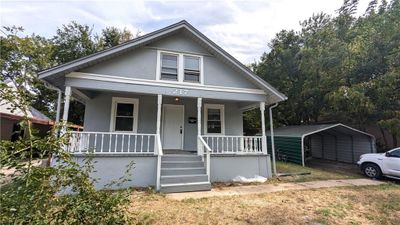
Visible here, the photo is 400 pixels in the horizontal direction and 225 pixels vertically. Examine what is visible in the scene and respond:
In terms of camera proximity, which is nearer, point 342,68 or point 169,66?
point 169,66

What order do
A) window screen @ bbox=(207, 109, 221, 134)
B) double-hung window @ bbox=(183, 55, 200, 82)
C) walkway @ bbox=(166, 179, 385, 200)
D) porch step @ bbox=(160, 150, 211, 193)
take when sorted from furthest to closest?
window screen @ bbox=(207, 109, 221, 134), double-hung window @ bbox=(183, 55, 200, 82), porch step @ bbox=(160, 150, 211, 193), walkway @ bbox=(166, 179, 385, 200)

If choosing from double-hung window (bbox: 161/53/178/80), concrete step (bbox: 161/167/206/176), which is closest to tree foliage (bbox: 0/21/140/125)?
double-hung window (bbox: 161/53/178/80)

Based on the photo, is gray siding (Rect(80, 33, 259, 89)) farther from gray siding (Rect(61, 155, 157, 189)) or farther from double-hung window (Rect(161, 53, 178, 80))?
gray siding (Rect(61, 155, 157, 189))

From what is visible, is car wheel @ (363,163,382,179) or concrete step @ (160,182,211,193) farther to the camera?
car wheel @ (363,163,382,179)

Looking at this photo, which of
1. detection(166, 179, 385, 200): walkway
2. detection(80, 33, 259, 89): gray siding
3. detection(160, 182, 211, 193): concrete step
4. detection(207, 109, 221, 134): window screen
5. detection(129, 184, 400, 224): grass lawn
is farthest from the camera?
detection(207, 109, 221, 134): window screen

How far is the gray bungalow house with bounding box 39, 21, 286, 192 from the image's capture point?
291 inches

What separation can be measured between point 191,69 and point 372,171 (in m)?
9.09

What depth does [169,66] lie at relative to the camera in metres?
8.88

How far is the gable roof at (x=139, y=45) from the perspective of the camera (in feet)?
23.8

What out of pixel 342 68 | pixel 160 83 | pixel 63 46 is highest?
pixel 63 46

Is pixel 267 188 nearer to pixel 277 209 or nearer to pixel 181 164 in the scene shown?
pixel 277 209

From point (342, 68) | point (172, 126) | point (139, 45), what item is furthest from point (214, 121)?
point (342, 68)

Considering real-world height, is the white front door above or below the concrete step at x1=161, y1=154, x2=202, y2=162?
above

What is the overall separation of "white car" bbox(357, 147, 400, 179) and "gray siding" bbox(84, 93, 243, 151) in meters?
5.78
